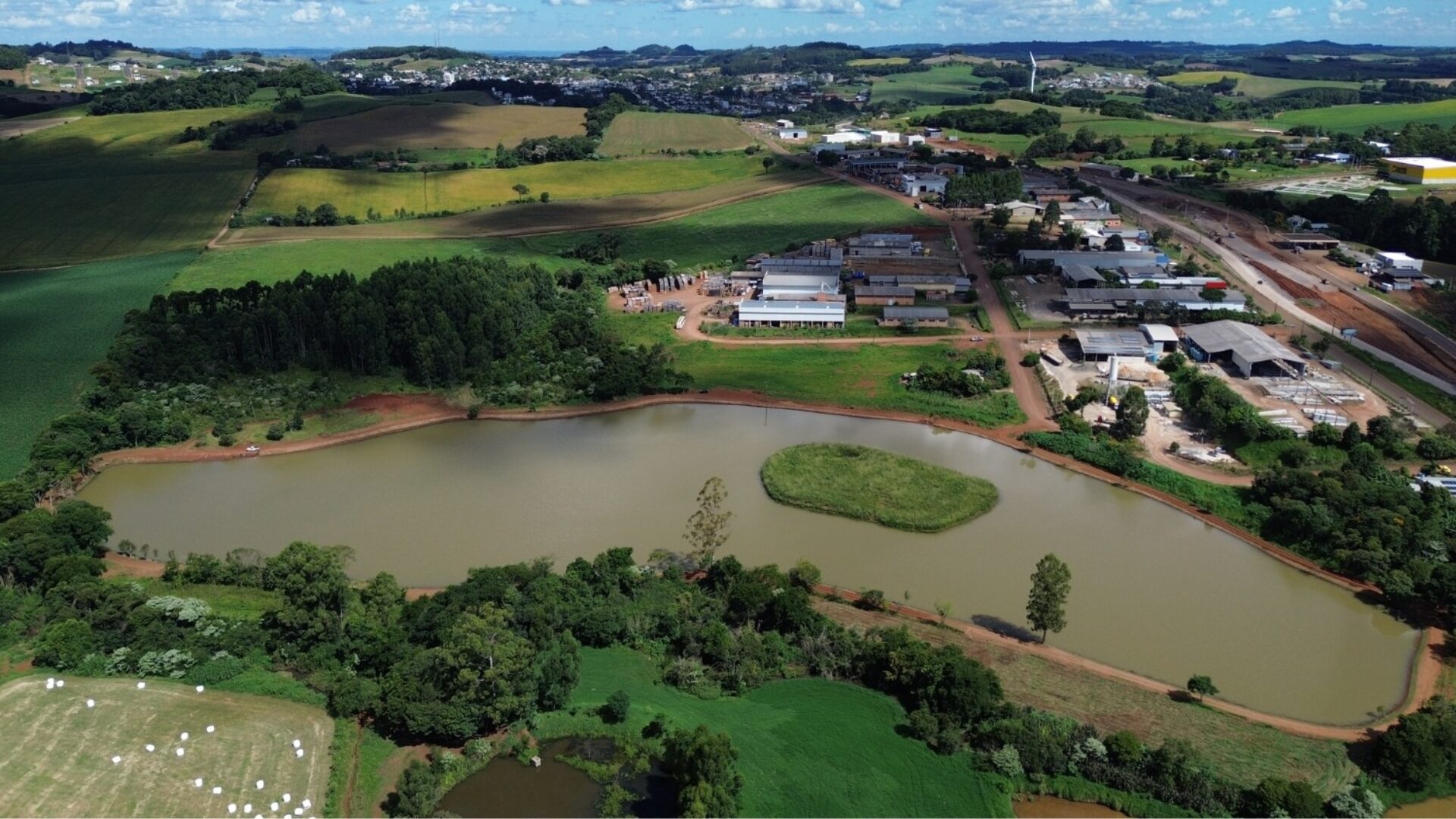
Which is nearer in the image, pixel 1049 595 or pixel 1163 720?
pixel 1163 720

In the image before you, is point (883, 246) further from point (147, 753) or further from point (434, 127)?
point (434, 127)

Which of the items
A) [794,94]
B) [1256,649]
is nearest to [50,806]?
[1256,649]

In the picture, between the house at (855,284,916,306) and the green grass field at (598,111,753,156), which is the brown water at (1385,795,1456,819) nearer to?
the house at (855,284,916,306)

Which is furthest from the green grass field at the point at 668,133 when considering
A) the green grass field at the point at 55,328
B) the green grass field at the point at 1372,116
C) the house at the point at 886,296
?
the green grass field at the point at 1372,116

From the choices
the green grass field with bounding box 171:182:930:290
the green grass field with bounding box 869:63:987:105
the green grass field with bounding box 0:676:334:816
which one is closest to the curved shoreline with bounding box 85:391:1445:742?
the green grass field with bounding box 0:676:334:816

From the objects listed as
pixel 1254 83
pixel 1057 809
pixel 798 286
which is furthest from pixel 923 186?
pixel 1254 83

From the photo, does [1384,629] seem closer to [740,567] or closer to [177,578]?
[740,567]

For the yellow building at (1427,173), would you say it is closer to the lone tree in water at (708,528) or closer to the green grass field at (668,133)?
the green grass field at (668,133)
